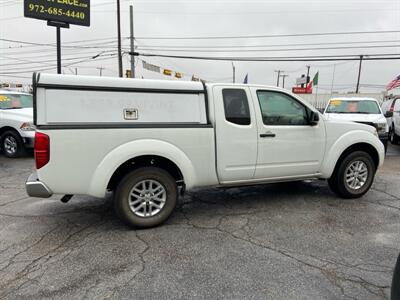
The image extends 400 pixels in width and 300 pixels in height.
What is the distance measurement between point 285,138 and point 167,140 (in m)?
1.82

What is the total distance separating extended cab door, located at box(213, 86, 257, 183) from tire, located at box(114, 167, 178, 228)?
2.56 feet

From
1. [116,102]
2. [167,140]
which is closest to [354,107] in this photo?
[167,140]

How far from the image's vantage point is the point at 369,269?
317 cm

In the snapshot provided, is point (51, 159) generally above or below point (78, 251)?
above

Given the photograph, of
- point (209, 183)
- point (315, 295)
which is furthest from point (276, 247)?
point (209, 183)

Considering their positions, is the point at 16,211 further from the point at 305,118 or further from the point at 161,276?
the point at 305,118

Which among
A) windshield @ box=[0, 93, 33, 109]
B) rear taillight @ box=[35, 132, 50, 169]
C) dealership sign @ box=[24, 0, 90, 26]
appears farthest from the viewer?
dealership sign @ box=[24, 0, 90, 26]

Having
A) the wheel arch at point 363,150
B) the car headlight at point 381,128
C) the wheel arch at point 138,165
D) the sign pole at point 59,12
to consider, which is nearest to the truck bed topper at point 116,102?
the wheel arch at point 138,165

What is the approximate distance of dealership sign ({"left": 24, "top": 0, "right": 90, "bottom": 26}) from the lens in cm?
1451

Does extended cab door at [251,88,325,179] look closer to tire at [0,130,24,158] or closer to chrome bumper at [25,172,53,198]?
chrome bumper at [25,172,53,198]

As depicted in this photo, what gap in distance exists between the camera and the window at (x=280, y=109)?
464 cm

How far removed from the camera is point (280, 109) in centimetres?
477

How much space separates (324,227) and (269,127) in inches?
60.7

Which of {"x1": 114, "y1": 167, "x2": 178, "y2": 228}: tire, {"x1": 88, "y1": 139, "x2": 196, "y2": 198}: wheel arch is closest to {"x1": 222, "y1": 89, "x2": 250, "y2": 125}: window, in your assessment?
{"x1": 88, "y1": 139, "x2": 196, "y2": 198}: wheel arch
